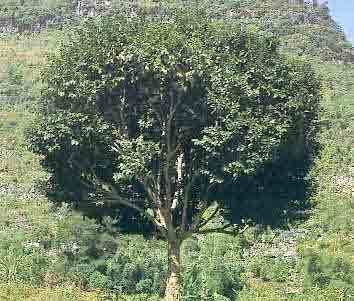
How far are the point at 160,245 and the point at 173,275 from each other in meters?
29.4

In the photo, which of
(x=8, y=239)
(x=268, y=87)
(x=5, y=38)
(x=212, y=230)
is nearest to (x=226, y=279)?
(x=8, y=239)

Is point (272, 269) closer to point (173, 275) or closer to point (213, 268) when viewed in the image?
point (213, 268)

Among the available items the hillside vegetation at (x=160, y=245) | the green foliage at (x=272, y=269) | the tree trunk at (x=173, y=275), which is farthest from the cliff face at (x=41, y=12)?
the tree trunk at (x=173, y=275)

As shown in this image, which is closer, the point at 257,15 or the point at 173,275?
the point at 173,275

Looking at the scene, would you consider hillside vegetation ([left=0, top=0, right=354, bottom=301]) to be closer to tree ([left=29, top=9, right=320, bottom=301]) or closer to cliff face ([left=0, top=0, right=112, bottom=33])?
tree ([left=29, top=9, right=320, bottom=301])

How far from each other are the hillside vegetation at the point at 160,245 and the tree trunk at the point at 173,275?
423 mm

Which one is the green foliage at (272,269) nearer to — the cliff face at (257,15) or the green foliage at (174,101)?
the green foliage at (174,101)

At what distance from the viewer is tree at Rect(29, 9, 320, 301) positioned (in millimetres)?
14523

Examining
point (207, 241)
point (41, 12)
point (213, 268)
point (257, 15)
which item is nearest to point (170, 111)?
point (213, 268)

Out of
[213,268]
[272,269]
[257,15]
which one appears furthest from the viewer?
[257,15]

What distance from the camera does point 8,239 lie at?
42875 mm

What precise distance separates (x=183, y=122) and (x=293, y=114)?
2707mm

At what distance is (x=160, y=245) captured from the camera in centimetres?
4538

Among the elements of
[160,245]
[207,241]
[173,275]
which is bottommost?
[160,245]
